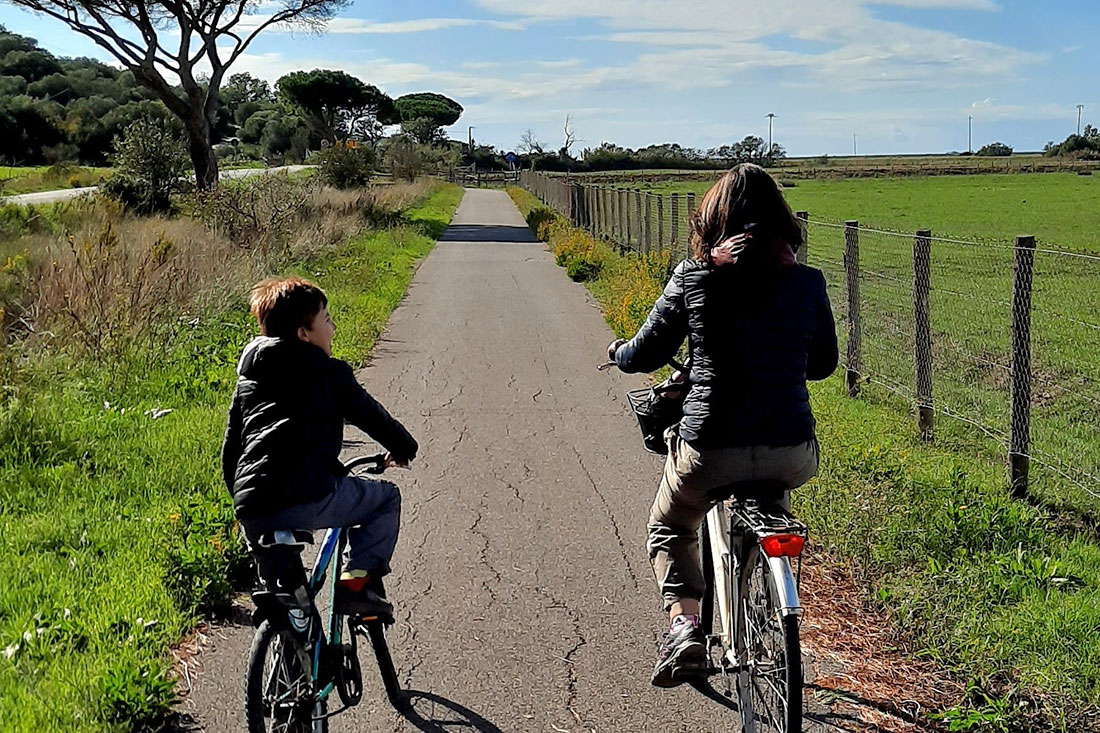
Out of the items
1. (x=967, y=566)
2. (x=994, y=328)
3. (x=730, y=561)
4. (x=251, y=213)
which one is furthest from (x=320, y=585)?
(x=251, y=213)

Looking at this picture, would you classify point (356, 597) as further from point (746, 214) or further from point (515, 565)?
point (515, 565)

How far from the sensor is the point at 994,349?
11.8m

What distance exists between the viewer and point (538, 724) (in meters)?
4.22

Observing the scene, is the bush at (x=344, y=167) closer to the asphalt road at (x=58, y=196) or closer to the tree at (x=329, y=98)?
the asphalt road at (x=58, y=196)

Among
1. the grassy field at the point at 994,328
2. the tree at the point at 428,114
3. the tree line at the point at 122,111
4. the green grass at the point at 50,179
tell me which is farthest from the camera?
the tree at the point at 428,114

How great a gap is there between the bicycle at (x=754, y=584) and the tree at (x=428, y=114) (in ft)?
369

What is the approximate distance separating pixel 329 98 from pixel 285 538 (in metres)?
77.6

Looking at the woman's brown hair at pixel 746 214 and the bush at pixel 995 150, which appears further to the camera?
the bush at pixel 995 150

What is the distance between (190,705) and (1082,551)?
14.5 feet

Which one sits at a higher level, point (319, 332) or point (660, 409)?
point (319, 332)

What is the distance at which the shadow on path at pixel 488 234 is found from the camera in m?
31.5

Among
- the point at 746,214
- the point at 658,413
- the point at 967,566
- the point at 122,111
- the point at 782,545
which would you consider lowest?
the point at 967,566

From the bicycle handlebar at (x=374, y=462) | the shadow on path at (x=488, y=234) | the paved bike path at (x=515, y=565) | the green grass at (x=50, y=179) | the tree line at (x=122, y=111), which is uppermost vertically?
the tree line at (x=122, y=111)

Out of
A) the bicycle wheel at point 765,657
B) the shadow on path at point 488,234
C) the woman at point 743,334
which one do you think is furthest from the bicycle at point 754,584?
the shadow on path at point 488,234
